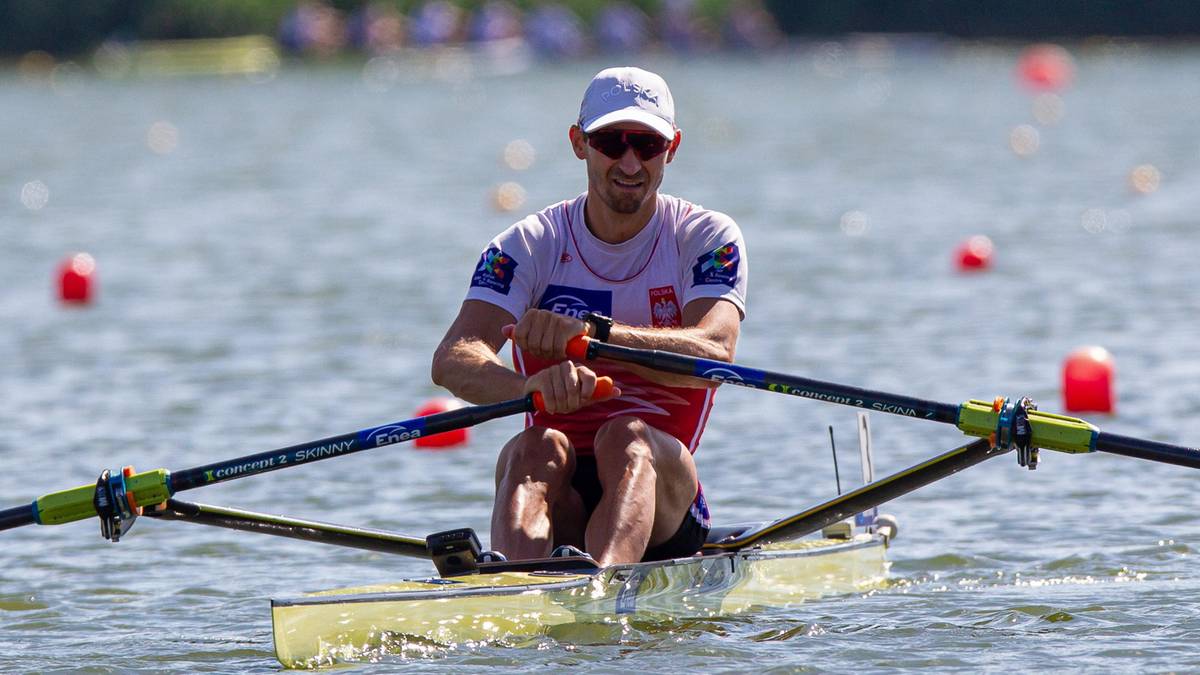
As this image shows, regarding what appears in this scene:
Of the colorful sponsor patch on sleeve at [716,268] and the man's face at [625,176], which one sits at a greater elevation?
the man's face at [625,176]

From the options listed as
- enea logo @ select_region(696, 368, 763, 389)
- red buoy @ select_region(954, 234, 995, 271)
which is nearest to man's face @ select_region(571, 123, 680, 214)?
enea logo @ select_region(696, 368, 763, 389)

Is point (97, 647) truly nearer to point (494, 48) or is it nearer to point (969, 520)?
Answer: point (969, 520)

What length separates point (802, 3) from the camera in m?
75.6

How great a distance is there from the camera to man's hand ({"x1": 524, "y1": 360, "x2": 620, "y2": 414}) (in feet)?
18.1

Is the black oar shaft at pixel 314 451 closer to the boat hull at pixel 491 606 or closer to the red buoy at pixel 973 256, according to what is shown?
the boat hull at pixel 491 606

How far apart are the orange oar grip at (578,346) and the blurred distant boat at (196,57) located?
60.9 meters

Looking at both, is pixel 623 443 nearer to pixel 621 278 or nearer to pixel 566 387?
pixel 566 387

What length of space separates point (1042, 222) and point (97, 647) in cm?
1362

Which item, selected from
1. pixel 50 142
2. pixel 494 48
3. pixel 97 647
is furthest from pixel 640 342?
pixel 494 48

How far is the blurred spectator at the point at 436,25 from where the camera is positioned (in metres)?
71.7

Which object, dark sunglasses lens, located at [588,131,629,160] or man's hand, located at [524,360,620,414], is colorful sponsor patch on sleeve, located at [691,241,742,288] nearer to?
dark sunglasses lens, located at [588,131,629,160]

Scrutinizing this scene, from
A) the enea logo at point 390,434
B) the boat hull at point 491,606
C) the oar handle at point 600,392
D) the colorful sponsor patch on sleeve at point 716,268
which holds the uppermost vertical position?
the colorful sponsor patch on sleeve at point 716,268

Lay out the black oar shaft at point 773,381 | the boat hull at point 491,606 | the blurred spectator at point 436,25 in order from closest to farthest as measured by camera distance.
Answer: the boat hull at point 491,606 < the black oar shaft at point 773,381 < the blurred spectator at point 436,25

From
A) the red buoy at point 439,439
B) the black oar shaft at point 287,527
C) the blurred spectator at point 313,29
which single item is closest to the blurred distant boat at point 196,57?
the blurred spectator at point 313,29
